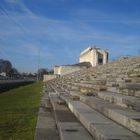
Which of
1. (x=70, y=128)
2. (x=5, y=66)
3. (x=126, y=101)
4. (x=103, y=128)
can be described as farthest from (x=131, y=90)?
(x=5, y=66)

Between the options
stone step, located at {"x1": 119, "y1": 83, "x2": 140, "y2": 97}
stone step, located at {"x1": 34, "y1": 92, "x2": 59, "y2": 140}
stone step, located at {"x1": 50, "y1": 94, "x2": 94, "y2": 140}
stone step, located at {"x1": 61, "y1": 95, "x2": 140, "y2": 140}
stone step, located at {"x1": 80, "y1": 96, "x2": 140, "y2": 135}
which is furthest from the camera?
stone step, located at {"x1": 119, "y1": 83, "x2": 140, "y2": 97}

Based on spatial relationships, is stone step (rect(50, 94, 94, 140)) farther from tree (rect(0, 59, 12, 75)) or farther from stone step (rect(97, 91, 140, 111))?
tree (rect(0, 59, 12, 75))

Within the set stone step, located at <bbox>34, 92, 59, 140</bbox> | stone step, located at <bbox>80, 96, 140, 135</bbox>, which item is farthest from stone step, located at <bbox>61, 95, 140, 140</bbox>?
stone step, located at <bbox>34, 92, 59, 140</bbox>

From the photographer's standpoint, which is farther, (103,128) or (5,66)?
(5,66)

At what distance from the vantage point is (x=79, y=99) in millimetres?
8883

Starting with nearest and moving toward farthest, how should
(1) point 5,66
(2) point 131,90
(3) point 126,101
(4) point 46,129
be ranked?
(3) point 126,101
(4) point 46,129
(2) point 131,90
(1) point 5,66

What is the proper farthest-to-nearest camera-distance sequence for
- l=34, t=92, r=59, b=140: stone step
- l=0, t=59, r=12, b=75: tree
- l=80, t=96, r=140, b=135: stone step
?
l=0, t=59, r=12, b=75: tree < l=34, t=92, r=59, b=140: stone step < l=80, t=96, r=140, b=135: stone step

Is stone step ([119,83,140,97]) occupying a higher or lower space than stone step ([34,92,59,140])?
higher

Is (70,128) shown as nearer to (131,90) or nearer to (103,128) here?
(103,128)

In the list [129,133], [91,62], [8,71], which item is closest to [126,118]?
[129,133]

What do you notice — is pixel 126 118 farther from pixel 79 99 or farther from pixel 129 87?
pixel 79 99

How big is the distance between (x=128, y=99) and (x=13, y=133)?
8.23 feet

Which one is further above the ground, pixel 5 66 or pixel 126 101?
pixel 5 66

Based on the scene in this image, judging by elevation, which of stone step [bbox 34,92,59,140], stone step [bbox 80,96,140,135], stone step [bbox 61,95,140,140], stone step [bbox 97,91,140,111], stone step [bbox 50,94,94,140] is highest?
stone step [bbox 97,91,140,111]
